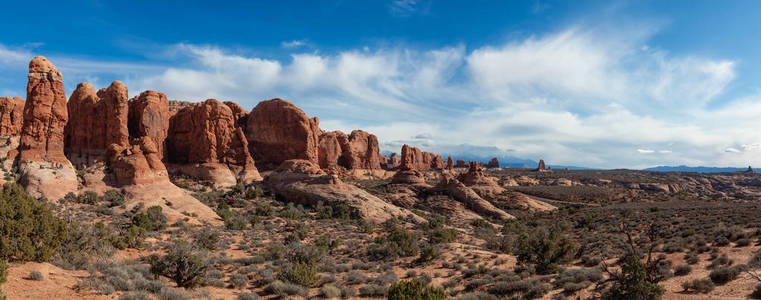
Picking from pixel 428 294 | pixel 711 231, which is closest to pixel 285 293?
pixel 428 294

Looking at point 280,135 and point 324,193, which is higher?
point 280,135

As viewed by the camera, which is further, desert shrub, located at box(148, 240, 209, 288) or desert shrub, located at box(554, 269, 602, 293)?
desert shrub, located at box(148, 240, 209, 288)

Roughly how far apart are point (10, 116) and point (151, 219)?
52.5 meters

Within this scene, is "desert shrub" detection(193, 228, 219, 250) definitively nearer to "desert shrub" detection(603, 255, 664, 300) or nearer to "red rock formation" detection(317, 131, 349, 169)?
"desert shrub" detection(603, 255, 664, 300)

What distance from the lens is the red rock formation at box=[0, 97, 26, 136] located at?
166ft

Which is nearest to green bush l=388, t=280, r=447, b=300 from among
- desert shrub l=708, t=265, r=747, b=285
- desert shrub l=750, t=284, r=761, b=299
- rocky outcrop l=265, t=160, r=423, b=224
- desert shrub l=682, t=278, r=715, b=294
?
desert shrub l=682, t=278, r=715, b=294

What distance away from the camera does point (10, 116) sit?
5188 cm

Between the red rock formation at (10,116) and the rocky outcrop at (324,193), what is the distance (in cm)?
4433

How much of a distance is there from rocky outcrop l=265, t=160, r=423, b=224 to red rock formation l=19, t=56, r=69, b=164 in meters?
19.8

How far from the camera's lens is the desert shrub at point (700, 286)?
36.3 ft

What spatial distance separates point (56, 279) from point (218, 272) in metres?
5.65

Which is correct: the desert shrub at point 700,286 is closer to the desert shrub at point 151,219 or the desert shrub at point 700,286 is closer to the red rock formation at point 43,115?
the desert shrub at point 151,219

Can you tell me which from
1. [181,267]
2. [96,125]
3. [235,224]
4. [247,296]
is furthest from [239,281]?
[96,125]

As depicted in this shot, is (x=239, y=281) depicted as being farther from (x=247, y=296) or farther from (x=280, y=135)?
(x=280, y=135)
